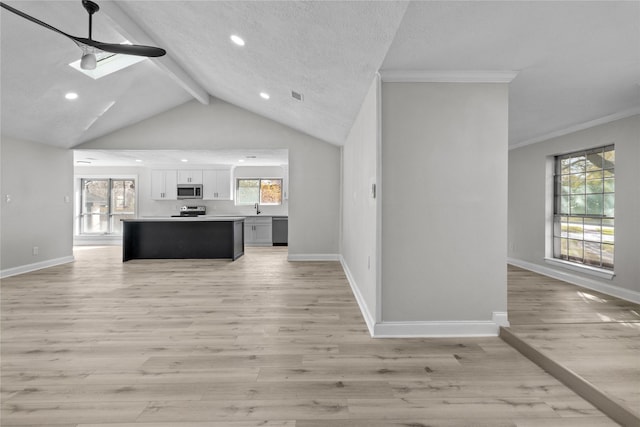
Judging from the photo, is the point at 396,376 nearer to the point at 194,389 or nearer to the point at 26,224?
the point at 194,389

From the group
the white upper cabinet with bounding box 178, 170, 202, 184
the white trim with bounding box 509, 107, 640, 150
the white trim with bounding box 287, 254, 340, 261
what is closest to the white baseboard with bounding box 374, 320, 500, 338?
the white trim with bounding box 509, 107, 640, 150

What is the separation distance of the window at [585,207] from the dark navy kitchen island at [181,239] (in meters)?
5.66

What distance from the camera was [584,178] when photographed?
441 centimetres

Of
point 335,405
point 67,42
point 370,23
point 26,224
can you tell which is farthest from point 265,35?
point 26,224

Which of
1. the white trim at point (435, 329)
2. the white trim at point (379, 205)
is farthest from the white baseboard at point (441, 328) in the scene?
the white trim at point (379, 205)

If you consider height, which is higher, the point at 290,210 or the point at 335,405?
the point at 290,210

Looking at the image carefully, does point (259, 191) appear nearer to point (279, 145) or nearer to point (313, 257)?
point (279, 145)

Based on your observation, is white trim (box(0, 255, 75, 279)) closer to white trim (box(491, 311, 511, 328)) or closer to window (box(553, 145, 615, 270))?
white trim (box(491, 311, 511, 328))

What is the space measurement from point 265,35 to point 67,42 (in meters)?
2.57

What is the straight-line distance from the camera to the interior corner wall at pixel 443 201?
2682 mm

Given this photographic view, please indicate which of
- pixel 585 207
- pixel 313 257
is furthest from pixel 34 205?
pixel 585 207

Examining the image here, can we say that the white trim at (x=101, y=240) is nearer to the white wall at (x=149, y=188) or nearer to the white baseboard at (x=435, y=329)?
the white wall at (x=149, y=188)

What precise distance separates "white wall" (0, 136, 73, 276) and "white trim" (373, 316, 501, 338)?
595cm

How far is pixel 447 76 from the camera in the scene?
2633 mm
